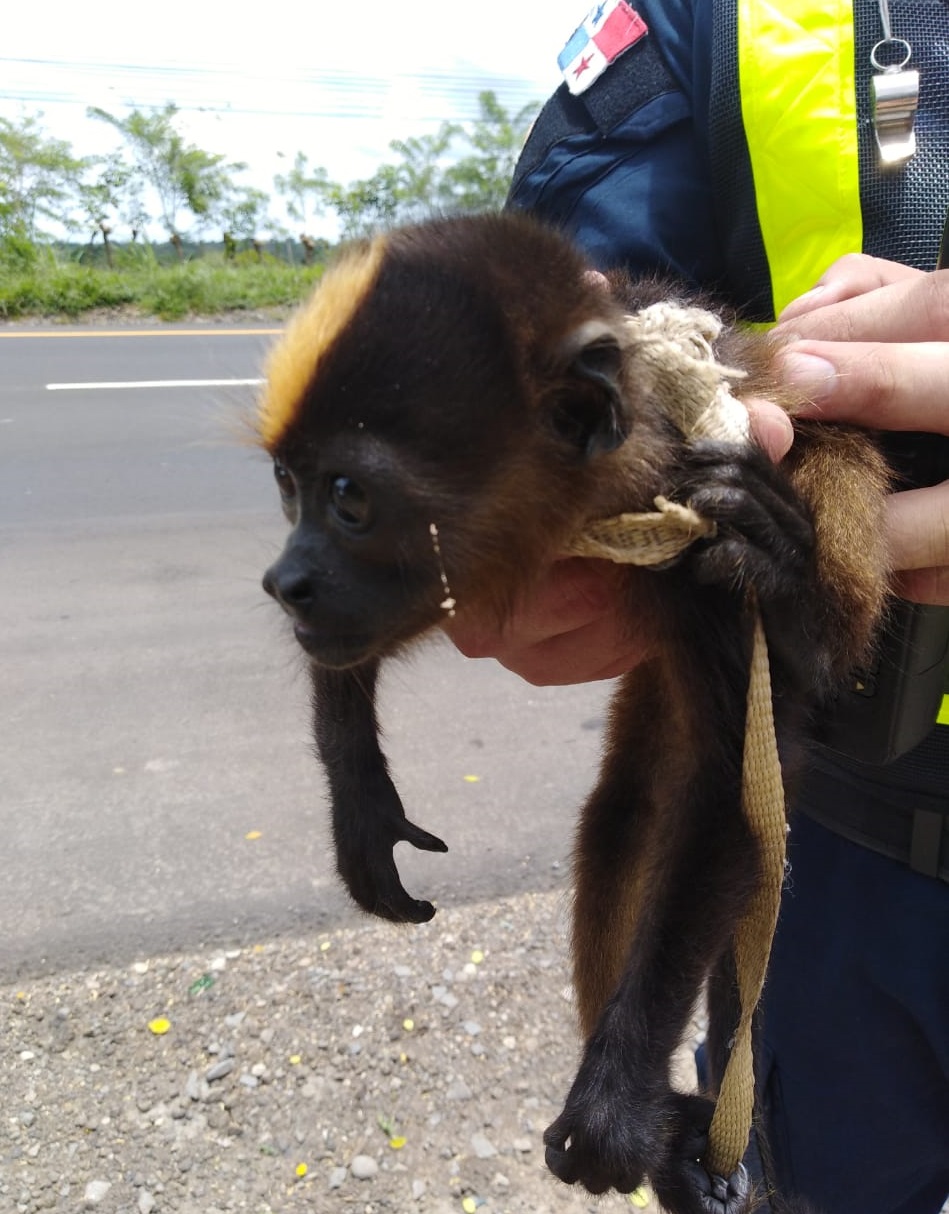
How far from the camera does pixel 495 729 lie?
4684 millimetres

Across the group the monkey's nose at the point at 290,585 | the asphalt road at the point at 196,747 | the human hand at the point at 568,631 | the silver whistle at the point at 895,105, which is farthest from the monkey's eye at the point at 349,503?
the silver whistle at the point at 895,105

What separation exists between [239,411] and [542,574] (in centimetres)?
73

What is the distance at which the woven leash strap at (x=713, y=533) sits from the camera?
4.87 ft

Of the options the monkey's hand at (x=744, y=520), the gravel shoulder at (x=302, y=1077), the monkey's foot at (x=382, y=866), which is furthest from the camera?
the gravel shoulder at (x=302, y=1077)

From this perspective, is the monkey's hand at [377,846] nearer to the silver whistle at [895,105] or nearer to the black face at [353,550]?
the black face at [353,550]

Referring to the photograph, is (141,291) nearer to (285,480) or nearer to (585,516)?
(285,480)

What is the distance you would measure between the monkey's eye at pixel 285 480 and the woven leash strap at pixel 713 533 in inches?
18.7

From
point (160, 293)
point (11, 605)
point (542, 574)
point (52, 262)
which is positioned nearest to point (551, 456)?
point (542, 574)

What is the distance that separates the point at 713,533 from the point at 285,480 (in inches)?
27.8

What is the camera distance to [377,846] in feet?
7.44

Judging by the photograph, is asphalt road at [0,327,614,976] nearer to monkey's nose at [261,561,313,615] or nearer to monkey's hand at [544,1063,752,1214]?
monkey's nose at [261,561,313,615]

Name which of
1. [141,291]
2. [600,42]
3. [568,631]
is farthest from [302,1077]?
[141,291]

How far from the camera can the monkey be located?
1520 millimetres

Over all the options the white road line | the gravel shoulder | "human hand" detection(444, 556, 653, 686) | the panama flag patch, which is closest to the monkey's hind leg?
"human hand" detection(444, 556, 653, 686)
